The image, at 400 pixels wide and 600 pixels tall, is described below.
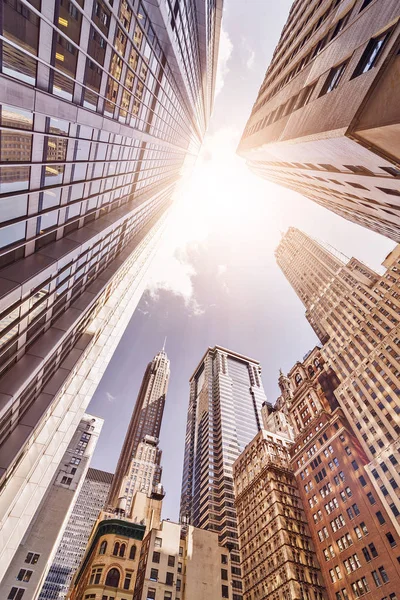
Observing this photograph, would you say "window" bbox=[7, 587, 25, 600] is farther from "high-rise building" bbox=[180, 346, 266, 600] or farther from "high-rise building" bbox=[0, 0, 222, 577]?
"high-rise building" bbox=[180, 346, 266, 600]

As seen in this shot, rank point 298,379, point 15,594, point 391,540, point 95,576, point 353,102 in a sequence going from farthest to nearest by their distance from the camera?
point 298,379, point 95,576, point 15,594, point 391,540, point 353,102

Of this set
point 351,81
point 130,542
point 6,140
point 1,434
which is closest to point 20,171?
point 6,140

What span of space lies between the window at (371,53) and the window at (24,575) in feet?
247

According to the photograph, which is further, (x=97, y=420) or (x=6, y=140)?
(x=97, y=420)

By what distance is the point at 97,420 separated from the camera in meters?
101

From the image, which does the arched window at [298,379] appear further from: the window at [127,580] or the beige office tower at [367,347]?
the window at [127,580]

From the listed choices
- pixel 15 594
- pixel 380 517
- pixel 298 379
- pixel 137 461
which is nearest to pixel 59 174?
pixel 15 594

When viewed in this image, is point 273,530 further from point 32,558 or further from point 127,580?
point 32,558

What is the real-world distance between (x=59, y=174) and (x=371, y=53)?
16690 mm

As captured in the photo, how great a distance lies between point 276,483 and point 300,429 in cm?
1884

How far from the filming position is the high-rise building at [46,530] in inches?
1955

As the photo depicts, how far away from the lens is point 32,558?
175 feet

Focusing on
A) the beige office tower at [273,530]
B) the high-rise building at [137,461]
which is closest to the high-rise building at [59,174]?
the beige office tower at [273,530]

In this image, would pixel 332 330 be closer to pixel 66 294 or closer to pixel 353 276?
pixel 353 276
